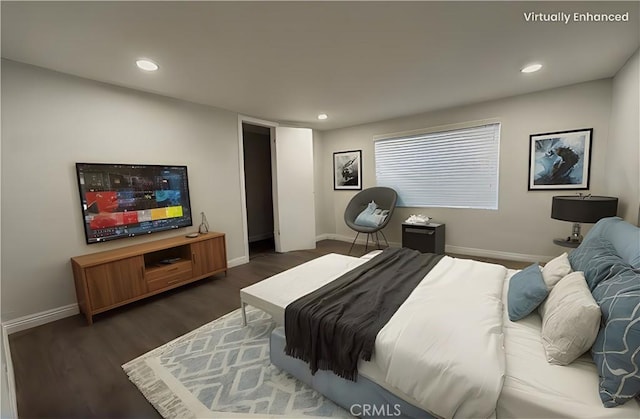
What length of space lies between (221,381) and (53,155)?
2615 mm

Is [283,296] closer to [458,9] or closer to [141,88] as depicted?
[458,9]

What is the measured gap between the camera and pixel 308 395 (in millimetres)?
1549

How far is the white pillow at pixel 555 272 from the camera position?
1500 mm

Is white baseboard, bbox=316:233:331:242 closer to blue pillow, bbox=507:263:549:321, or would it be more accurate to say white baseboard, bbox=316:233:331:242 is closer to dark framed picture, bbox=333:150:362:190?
dark framed picture, bbox=333:150:362:190

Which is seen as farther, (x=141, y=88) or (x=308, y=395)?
(x=141, y=88)

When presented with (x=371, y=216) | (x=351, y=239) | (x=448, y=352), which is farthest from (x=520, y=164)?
(x=448, y=352)

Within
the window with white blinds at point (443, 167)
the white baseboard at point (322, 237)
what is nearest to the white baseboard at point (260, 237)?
the white baseboard at point (322, 237)

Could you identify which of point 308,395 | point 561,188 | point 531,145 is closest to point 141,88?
point 308,395

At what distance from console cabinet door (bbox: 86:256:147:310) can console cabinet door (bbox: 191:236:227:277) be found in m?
0.58

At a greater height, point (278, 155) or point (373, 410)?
point (278, 155)

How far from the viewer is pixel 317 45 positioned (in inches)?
83.1

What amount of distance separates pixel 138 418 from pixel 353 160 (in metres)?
4.64

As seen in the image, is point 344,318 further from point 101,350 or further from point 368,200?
point 368,200

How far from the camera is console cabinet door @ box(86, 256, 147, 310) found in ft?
7.82
